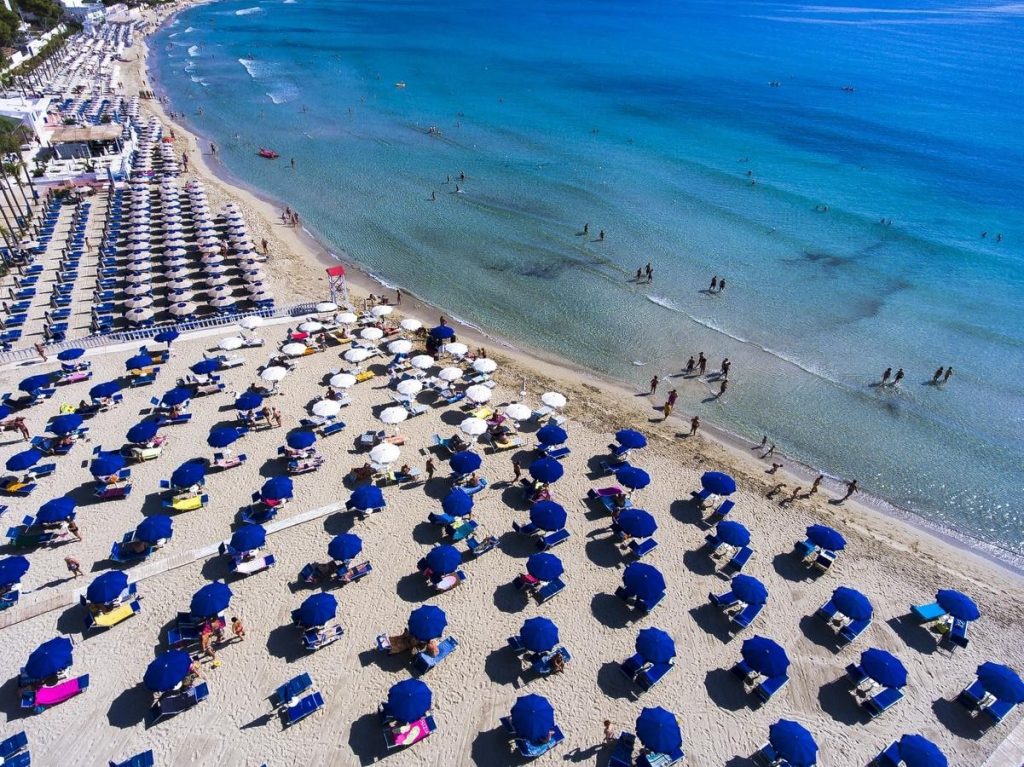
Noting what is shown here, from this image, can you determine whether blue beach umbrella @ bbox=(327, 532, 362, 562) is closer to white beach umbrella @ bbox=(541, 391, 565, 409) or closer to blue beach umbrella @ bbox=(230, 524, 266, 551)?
blue beach umbrella @ bbox=(230, 524, 266, 551)

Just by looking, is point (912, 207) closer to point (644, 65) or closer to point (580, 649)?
point (580, 649)

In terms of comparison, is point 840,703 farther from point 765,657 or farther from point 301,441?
point 301,441

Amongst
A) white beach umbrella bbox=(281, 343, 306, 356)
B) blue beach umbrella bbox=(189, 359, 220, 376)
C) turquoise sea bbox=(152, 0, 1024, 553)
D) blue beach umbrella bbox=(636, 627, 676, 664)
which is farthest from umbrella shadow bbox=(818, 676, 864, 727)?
blue beach umbrella bbox=(189, 359, 220, 376)

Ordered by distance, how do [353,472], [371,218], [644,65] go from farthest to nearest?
[644,65]
[371,218]
[353,472]

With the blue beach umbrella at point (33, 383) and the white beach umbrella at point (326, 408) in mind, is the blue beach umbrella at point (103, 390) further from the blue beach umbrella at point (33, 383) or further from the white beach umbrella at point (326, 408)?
the white beach umbrella at point (326, 408)

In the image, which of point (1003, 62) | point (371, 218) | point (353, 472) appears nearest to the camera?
point (353, 472)

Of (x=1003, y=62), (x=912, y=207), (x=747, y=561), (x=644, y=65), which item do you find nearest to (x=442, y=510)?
(x=747, y=561)

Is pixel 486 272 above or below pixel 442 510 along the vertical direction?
above
